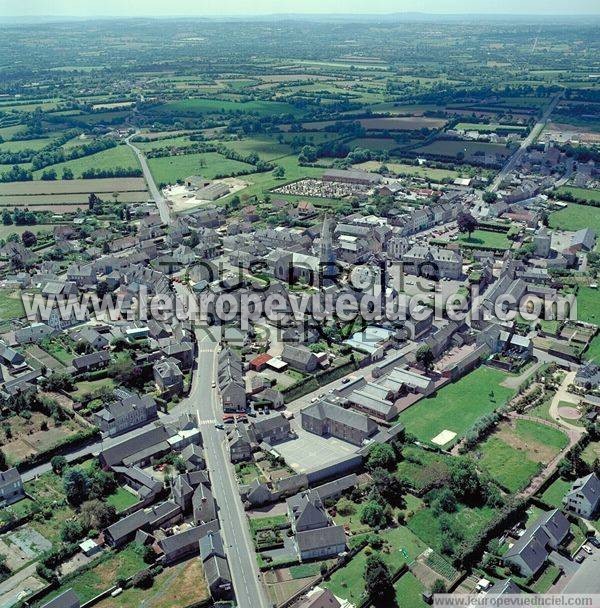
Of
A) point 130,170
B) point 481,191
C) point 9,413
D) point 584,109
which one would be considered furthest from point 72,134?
point 584,109

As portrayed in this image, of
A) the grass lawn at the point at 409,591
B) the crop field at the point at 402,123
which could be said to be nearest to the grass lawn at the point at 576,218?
Answer: the crop field at the point at 402,123

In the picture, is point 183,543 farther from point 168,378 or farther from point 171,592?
point 168,378

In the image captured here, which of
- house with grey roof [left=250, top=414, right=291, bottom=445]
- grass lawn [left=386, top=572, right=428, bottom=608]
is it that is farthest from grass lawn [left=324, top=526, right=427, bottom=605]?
house with grey roof [left=250, top=414, right=291, bottom=445]

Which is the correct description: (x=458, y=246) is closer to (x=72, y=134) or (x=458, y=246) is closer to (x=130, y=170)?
(x=130, y=170)

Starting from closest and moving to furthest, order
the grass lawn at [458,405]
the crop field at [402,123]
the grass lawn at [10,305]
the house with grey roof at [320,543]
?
the house with grey roof at [320,543]
the grass lawn at [458,405]
the grass lawn at [10,305]
the crop field at [402,123]

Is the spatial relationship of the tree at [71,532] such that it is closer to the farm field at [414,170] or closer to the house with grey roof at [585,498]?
the house with grey roof at [585,498]

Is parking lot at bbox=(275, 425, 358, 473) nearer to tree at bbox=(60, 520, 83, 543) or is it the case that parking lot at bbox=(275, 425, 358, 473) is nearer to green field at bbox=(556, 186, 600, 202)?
tree at bbox=(60, 520, 83, 543)
